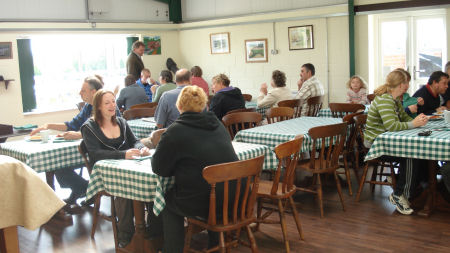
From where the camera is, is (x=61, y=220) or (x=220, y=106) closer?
(x=61, y=220)

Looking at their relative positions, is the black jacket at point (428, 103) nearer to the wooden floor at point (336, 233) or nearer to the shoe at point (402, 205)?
the wooden floor at point (336, 233)

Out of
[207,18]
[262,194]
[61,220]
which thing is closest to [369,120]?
[262,194]

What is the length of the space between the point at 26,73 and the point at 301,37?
486 centimetres

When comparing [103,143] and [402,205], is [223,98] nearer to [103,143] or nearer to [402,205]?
[103,143]

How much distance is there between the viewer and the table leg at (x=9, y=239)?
3014 mm

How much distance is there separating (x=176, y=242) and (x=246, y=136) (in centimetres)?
170

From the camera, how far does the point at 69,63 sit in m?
9.55

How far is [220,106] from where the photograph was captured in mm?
5949

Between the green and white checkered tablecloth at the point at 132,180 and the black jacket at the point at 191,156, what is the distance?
0.47 feet

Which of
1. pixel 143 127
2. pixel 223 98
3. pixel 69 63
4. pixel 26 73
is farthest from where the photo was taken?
pixel 69 63

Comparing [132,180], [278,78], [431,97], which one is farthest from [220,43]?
[132,180]

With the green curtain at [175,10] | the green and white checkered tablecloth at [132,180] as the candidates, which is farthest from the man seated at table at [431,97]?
the green curtain at [175,10]

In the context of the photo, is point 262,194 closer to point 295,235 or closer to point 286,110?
point 295,235

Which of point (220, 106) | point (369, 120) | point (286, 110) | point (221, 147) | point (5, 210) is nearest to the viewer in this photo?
point (5, 210)
